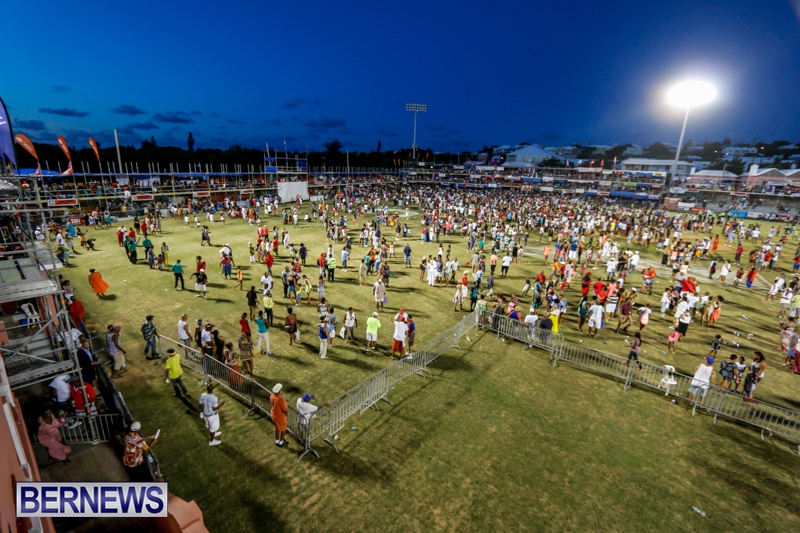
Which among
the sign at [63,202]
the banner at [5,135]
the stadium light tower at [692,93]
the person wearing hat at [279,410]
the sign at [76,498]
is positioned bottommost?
the person wearing hat at [279,410]

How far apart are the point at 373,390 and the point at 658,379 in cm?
843

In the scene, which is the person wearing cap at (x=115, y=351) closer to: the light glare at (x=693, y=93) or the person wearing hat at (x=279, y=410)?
the person wearing hat at (x=279, y=410)

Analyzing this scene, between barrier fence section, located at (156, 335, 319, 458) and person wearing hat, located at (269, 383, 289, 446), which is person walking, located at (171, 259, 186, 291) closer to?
barrier fence section, located at (156, 335, 319, 458)

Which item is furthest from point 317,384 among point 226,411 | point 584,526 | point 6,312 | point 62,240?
point 62,240

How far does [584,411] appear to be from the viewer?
9.59 m

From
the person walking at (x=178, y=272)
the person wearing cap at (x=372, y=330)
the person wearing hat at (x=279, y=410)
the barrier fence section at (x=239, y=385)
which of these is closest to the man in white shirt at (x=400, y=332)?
the person wearing cap at (x=372, y=330)

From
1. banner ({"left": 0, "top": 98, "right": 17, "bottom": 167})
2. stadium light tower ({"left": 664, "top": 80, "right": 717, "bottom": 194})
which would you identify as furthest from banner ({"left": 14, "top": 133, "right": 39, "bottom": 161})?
stadium light tower ({"left": 664, "top": 80, "right": 717, "bottom": 194})

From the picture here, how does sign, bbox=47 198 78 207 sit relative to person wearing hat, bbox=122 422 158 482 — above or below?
above

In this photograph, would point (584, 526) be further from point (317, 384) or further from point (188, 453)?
point (188, 453)

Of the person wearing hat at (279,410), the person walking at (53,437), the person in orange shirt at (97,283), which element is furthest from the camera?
the person in orange shirt at (97,283)

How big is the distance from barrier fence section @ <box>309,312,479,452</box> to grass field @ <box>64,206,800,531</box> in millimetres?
303

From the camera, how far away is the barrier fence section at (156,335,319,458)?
26.5ft

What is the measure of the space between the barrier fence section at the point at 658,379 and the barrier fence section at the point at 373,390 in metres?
2.18

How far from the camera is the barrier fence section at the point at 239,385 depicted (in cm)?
806
